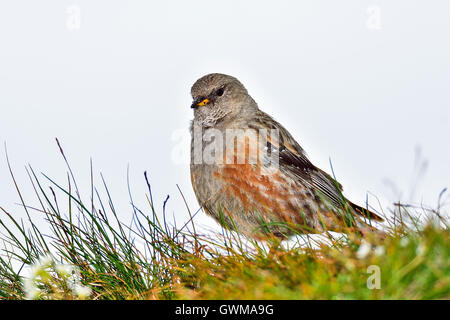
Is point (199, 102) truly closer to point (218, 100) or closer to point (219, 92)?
point (218, 100)

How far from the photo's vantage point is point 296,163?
6.87m

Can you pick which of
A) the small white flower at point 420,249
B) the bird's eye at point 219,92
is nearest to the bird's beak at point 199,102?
the bird's eye at point 219,92

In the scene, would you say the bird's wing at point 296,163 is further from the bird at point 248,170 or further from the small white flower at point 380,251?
the small white flower at point 380,251

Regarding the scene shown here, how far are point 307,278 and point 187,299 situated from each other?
85cm

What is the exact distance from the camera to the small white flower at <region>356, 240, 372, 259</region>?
12.0 ft

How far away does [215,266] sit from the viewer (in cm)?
428

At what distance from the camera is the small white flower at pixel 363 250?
3.65 m

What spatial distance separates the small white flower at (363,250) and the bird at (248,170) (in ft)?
4.86

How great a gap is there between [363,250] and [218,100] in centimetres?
365
